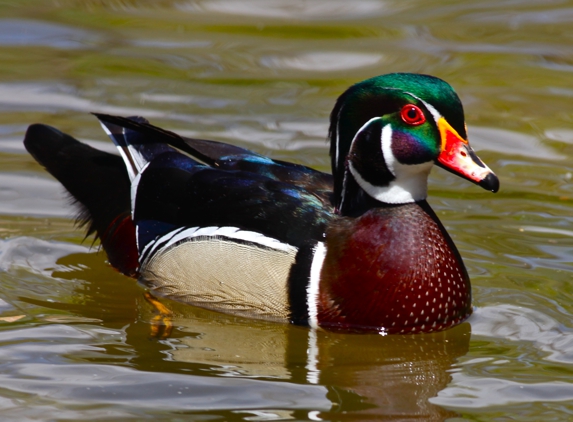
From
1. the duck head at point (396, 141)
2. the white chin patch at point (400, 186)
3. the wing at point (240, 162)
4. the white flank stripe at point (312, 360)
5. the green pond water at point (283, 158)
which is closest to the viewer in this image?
the green pond water at point (283, 158)

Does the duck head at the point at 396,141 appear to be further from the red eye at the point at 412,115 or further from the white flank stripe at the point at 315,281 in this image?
the white flank stripe at the point at 315,281

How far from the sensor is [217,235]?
5.51 meters

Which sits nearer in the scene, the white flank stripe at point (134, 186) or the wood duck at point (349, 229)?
the wood duck at point (349, 229)

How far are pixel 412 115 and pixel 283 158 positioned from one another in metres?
2.71

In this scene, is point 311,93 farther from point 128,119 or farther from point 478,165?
point 478,165

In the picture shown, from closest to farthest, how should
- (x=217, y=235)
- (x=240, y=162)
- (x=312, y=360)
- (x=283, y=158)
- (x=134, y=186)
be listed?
1. (x=312, y=360)
2. (x=217, y=235)
3. (x=240, y=162)
4. (x=134, y=186)
5. (x=283, y=158)

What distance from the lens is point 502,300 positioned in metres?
5.80

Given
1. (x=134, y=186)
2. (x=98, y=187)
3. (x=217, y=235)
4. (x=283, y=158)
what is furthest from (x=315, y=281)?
(x=283, y=158)

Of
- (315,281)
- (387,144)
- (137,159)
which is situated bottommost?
Answer: (315,281)

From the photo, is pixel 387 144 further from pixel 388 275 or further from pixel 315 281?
pixel 315 281

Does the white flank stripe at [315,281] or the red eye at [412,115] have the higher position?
the red eye at [412,115]

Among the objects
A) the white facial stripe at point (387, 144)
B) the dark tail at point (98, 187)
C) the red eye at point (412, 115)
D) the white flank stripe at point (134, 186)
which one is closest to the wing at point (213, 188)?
the white flank stripe at point (134, 186)

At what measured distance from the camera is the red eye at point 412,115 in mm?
5168

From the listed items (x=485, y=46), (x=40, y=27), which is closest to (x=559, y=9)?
(x=485, y=46)
